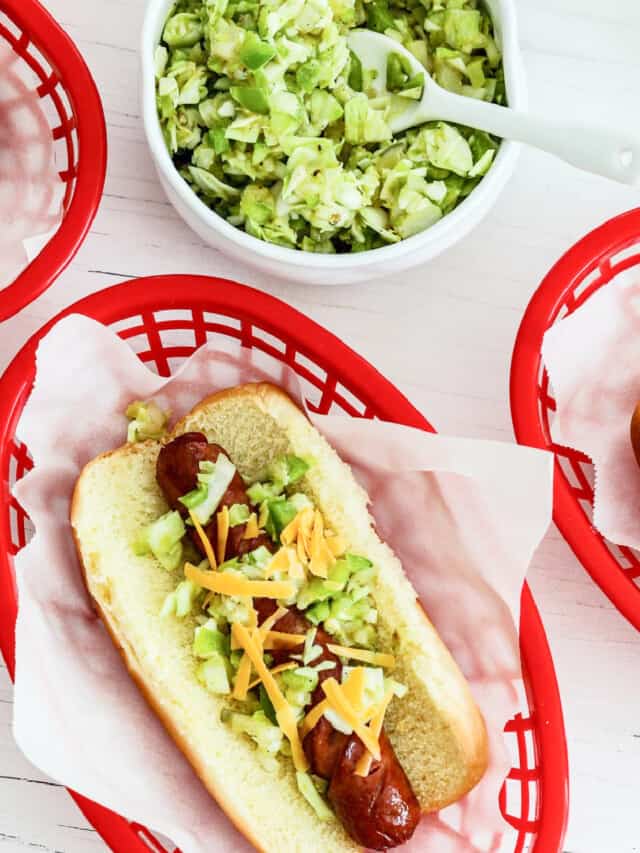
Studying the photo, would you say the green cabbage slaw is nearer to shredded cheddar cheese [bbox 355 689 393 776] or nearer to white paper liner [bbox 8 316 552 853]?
white paper liner [bbox 8 316 552 853]

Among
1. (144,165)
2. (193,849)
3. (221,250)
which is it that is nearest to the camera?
(193,849)

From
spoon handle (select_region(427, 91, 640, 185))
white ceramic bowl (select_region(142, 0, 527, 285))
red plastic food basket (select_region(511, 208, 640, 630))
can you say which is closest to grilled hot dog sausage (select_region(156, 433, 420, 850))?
white ceramic bowl (select_region(142, 0, 527, 285))

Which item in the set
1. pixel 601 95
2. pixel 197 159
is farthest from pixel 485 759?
pixel 601 95

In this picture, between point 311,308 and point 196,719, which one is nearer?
point 196,719

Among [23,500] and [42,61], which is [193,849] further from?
[42,61]

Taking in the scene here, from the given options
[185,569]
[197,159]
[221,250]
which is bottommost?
[185,569]

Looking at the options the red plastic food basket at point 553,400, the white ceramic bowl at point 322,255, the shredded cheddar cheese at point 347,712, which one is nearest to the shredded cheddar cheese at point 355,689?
the shredded cheddar cheese at point 347,712

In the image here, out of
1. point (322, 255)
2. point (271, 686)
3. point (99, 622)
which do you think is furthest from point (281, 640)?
point (322, 255)

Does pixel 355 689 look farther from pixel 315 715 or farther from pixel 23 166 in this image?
pixel 23 166

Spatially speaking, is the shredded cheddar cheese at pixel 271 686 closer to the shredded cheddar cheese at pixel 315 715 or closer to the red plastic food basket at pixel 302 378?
the shredded cheddar cheese at pixel 315 715
